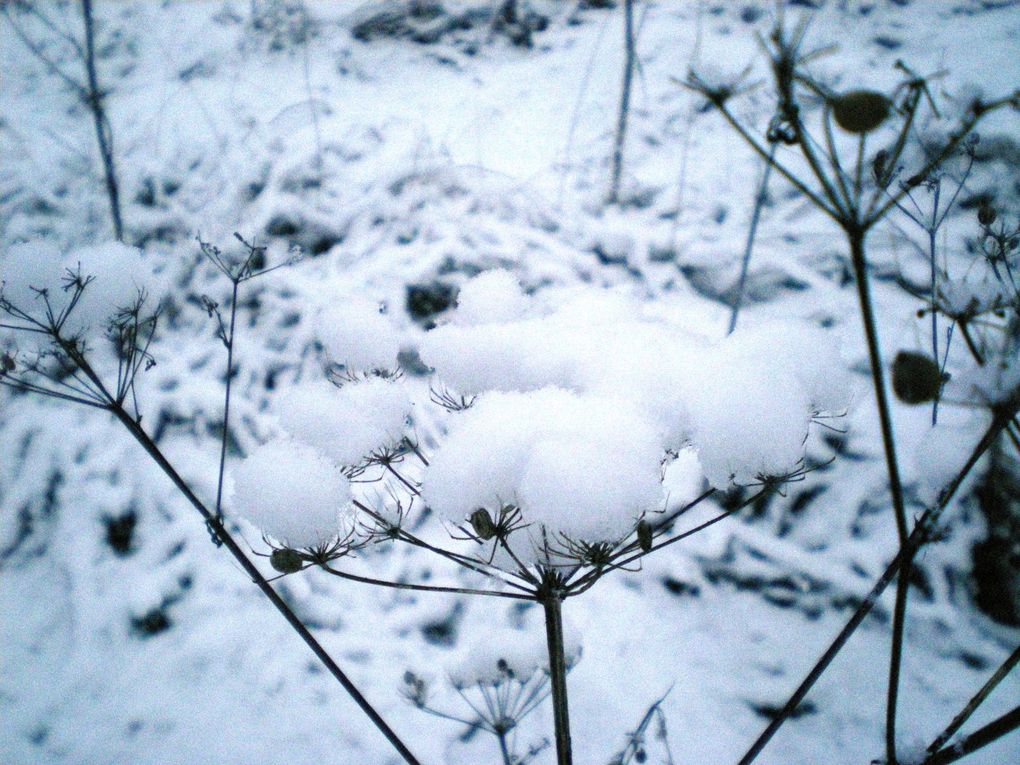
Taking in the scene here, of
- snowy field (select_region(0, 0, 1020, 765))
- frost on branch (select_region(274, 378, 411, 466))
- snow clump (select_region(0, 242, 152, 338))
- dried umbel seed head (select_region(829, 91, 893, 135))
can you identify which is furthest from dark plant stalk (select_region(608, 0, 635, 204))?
dried umbel seed head (select_region(829, 91, 893, 135))

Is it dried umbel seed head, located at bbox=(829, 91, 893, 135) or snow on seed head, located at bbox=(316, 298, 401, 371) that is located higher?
snow on seed head, located at bbox=(316, 298, 401, 371)

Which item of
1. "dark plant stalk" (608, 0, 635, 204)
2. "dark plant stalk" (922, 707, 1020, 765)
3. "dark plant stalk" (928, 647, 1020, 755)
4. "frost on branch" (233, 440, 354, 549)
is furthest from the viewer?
"dark plant stalk" (608, 0, 635, 204)

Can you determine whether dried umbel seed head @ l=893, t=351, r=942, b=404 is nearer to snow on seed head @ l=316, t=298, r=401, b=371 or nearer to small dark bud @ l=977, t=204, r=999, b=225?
small dark bud @ l=977, t=204, r=999, b=225

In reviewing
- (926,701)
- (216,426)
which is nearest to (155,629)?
(216,426)

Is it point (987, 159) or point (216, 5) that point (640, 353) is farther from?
point (216, 5)

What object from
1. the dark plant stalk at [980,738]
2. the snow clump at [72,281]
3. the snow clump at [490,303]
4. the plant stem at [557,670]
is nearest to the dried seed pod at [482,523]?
the plant stem at [557,670]

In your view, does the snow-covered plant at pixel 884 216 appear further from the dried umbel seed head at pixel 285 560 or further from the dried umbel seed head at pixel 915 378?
the dried umbel seed head at pixel 285 560
